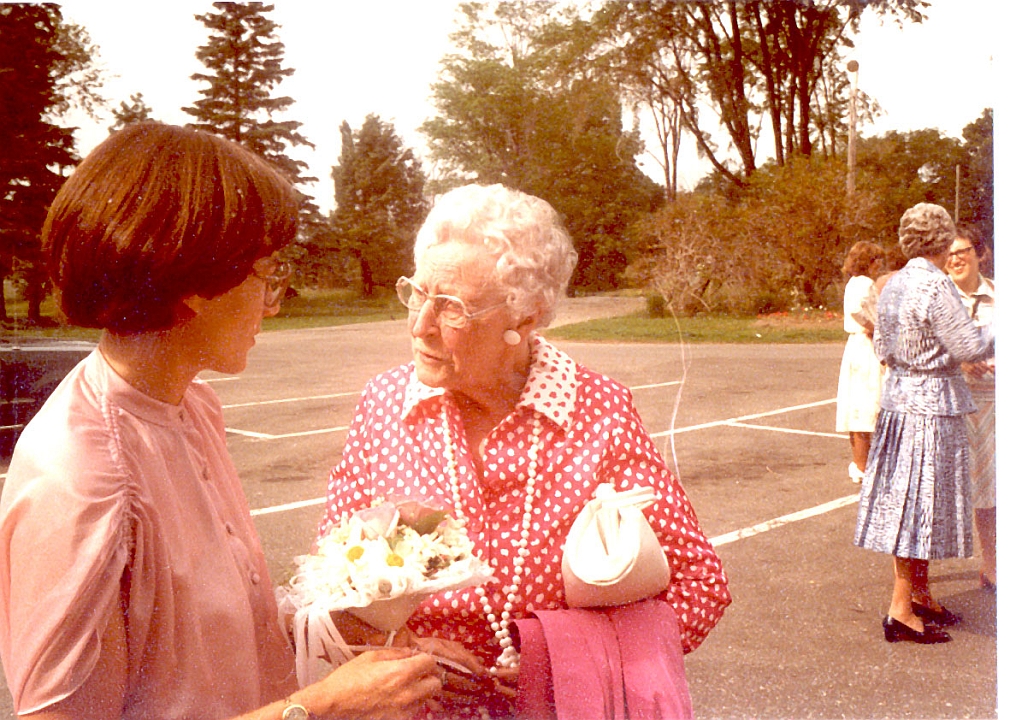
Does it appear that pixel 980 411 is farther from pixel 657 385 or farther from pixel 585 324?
pixel 657 385

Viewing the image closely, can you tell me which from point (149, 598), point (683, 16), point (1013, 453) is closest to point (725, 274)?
point (683, 16)

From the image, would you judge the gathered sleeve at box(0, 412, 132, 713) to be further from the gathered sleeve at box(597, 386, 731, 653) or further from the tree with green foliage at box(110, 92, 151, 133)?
the tree with green foliage at box(110, 92, 151, 133)

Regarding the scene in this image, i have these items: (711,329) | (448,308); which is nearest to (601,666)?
(448,308)

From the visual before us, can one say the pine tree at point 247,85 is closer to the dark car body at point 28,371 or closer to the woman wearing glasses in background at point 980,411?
the dark car body at point 28,371

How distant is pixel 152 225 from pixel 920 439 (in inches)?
127

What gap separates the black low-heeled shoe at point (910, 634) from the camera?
357 cm

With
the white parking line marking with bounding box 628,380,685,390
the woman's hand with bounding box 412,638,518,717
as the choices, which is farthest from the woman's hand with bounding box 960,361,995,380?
the white parking line marking with bounding box 628,380,685,390

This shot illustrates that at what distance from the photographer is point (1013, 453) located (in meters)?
1.75

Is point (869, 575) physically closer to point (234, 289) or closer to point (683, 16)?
point (683, 16)

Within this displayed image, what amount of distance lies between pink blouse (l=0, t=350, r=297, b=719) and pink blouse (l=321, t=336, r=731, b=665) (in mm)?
361

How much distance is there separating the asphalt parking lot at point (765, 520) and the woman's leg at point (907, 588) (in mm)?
110

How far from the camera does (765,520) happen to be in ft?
16.8

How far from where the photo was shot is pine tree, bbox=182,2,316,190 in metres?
2.04

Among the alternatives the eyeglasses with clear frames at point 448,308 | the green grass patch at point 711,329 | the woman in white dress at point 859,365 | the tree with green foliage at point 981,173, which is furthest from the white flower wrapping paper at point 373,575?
the woman in white dress at point 859,365
